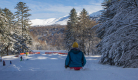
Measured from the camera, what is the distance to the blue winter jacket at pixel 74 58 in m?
4.03

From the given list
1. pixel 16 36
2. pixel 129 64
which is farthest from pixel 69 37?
pixel 129 64

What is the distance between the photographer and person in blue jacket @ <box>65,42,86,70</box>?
4.04 meters

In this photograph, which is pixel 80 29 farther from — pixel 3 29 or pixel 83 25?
pixel 3 29

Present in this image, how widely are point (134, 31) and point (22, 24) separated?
103ft

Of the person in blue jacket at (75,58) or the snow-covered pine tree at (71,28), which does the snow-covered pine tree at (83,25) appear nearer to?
the snow-covered pine tree at (71,28)

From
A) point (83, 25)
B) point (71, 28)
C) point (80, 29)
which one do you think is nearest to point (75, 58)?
point (83, 25)

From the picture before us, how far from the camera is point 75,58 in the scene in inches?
161

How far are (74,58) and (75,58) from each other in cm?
4

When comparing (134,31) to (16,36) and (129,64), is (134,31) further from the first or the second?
(16,36)

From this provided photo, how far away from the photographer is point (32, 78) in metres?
3.18

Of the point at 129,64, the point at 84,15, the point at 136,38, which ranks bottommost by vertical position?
the point at 129,64

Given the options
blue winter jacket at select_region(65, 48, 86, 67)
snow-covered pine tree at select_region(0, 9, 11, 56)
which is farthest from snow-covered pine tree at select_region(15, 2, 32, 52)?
blue winter jacket at select_region(65, 48, 86, 67)

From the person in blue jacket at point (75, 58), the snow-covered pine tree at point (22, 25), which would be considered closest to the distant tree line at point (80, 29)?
the snow-covered pine tree at point (22, 25)

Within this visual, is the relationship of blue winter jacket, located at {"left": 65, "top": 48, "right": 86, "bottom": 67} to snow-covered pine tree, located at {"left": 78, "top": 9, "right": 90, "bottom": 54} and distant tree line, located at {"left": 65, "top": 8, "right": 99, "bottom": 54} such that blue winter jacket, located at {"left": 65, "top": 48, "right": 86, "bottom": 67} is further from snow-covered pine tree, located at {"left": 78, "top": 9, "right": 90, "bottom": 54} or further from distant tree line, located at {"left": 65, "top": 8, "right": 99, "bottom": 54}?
snow-covered pine tree, located at {"left": 78, "top": 9, "right": 90, "bottom": 54}
